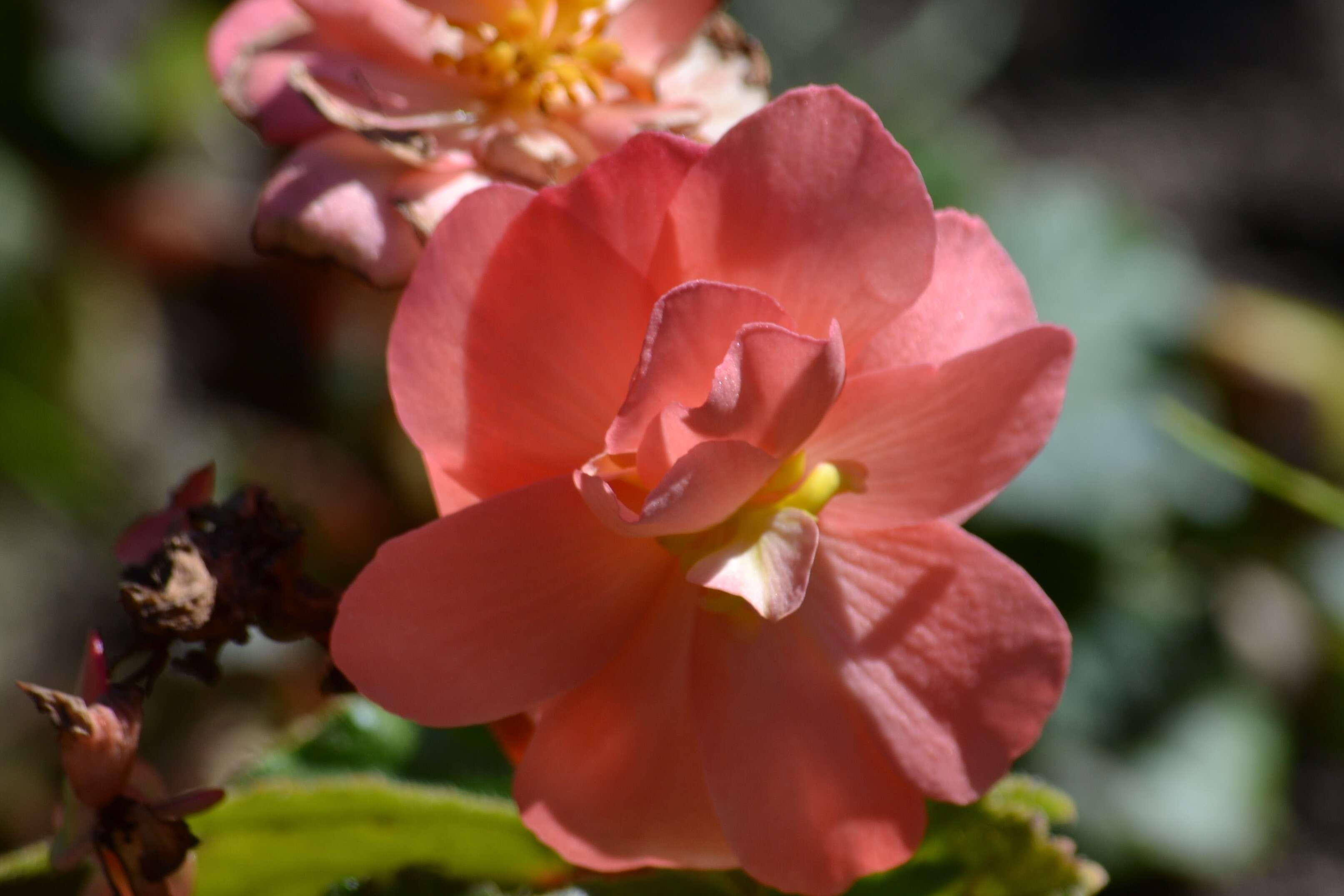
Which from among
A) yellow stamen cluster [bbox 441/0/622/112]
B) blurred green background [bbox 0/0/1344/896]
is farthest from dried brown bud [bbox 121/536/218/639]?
blurred green background [bbox 0/0/1344/896]

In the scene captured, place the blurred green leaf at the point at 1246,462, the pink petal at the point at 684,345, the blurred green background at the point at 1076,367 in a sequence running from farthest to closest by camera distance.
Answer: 1. the blurred green background at the point at 1076,367
2. the blurred green leaf at the point at 1246,462
3. the pink petal at the point at 684,345

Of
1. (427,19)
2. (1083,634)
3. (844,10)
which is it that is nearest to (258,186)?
(844,10)

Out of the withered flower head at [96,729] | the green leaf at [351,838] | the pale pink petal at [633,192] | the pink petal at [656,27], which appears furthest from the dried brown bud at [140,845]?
the pink petal at [656,27]

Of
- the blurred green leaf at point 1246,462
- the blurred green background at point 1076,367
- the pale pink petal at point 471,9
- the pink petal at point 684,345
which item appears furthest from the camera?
the blurred green background at point 1076,367

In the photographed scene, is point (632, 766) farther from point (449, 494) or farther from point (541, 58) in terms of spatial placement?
point (541, 58)

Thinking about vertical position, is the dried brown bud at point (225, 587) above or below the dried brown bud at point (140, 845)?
above

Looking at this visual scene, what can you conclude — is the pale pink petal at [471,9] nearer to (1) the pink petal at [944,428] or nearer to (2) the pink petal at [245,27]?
(2) the pink petal at [245,27]
